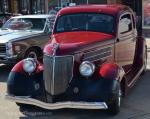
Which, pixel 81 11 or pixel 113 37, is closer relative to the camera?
pixel 113 37

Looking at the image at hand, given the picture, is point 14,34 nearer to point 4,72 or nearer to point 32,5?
point 4,72

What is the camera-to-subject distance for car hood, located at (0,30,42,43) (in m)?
11.2

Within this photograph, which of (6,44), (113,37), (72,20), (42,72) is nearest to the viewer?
(42,72)

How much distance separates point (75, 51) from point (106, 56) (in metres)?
0.89

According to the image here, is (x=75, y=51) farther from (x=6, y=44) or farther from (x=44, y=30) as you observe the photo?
(x=44, y=30)

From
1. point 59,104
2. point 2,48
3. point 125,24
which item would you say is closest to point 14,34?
point 2,48

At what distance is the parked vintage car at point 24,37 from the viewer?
1112 cm

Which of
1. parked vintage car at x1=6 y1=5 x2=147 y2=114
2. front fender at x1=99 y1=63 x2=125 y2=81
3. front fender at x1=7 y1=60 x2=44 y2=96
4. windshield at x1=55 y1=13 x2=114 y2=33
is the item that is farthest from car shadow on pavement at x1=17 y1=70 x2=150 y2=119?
windshield at x1=55 y1=13 x2=114 y2=33

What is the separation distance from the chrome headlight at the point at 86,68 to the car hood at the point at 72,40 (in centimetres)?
32

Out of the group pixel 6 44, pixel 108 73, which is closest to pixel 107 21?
pixel 108 73

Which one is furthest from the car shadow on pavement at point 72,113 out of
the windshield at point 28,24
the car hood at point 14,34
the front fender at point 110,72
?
the windshield at point 28,24

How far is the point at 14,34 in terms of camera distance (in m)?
11.8

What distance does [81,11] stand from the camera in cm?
892

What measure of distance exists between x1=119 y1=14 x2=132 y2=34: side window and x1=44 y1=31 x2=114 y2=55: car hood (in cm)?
64
